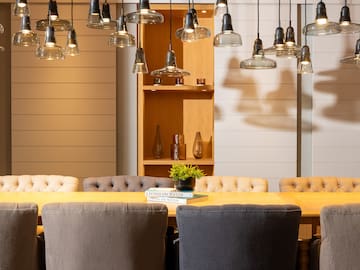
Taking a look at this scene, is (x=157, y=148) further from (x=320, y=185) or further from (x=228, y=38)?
(x=228, y=38)

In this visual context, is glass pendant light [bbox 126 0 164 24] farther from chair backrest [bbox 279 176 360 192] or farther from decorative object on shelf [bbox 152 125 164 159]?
decorative object on shelf [bbox 152 125 164 159]

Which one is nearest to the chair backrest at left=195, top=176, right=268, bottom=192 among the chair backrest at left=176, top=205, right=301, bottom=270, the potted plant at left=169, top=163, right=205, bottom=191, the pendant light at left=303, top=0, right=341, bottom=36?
the potted plant at left=169, top=163, right=205, bottom=191

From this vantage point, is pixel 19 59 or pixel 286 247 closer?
pixel 286 247

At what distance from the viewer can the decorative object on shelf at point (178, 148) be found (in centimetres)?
489

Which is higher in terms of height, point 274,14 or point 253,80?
point 274,14

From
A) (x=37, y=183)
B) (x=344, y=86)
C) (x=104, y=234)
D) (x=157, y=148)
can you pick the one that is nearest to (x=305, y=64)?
(x=344, y=86)

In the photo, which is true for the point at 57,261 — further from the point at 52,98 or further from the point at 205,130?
the point at 205,130

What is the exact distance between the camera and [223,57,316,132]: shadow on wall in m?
4.73

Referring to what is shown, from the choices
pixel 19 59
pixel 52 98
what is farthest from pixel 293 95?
pixel 19 59

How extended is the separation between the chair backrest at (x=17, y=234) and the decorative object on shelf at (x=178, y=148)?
8.53 feet

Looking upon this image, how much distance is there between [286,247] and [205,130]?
117 inches

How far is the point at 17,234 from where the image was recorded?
2.30m

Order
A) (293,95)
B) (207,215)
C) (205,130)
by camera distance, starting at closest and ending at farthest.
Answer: (207,215) < (293,95) < (205,130)

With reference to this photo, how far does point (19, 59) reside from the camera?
15.6 ft
